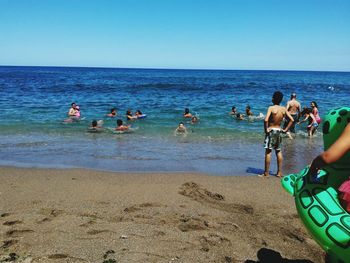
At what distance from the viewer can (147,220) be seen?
4.68m

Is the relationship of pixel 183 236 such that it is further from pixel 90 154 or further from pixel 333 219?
pixel 90 154

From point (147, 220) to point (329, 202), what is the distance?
Answer: 94.3 inches

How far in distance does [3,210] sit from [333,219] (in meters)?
3.97

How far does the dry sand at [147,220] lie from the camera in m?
3.85

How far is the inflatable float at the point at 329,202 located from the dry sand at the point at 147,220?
1074 millimetres

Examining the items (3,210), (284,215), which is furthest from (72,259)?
(284,215)

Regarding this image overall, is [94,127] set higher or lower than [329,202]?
lower

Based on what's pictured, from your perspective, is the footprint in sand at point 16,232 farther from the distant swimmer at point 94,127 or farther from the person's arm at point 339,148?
the distant swimmer at point 94,127

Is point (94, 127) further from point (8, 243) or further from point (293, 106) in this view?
point (8, 243)

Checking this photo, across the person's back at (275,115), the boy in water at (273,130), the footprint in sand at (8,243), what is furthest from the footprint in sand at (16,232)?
the person's back at (275,115)

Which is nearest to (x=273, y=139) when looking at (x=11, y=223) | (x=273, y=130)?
(x=273, y=130)

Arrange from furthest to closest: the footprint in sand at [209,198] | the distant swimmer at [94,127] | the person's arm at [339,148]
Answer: the distant swimmer at [94,127] → the footprint in sand at [209,198] → the person's arm at [339,148]

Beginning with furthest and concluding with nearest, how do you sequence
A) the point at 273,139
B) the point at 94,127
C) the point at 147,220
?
the point at 94,127, the point at 273,139, the point at 147,220

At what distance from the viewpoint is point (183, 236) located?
4219 mm
